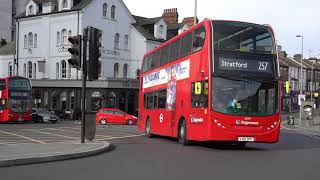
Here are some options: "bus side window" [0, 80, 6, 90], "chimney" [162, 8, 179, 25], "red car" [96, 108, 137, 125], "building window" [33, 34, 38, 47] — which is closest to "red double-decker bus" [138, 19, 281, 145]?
"red car" [96, 108, 137, 125]

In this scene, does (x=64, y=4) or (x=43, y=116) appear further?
(x=64, y=4)

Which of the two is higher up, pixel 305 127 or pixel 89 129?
pixel 89 129

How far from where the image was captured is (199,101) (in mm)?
19047

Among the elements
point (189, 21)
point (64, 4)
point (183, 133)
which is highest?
point (64, 4)

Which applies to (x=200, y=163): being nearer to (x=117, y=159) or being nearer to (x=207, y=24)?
(x=117, y=159)

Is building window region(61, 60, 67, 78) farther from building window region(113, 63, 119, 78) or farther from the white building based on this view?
building window region(113, 63, 119, 78)

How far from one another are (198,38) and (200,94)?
6.92 ft

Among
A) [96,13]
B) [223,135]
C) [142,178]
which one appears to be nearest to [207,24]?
[223,135]

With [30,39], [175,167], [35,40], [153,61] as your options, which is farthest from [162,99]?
[30,39]

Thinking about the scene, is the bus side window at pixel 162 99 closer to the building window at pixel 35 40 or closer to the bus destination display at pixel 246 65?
the bus destination display at pixel 246 65

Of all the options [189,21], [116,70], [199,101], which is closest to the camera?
[199,101]

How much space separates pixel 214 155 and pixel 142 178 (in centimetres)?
615

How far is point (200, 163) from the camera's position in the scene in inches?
558

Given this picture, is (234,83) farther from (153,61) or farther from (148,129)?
(148,129)
